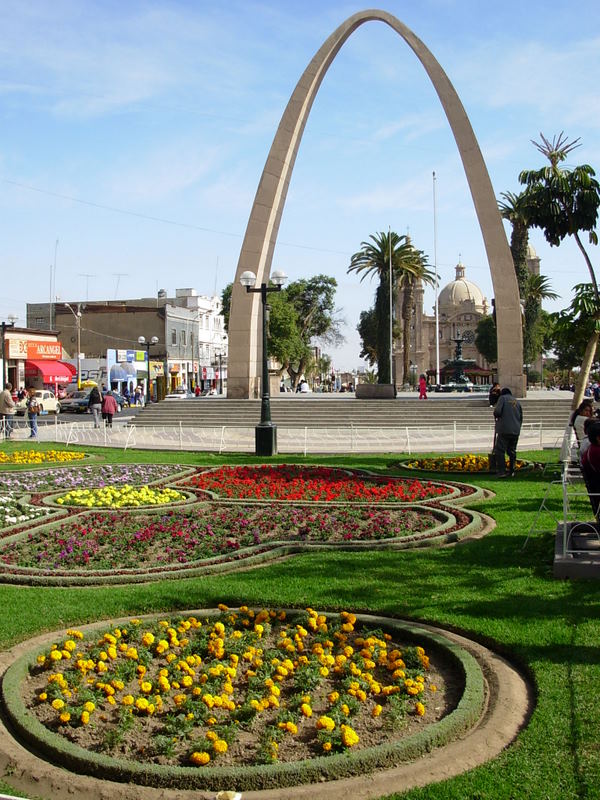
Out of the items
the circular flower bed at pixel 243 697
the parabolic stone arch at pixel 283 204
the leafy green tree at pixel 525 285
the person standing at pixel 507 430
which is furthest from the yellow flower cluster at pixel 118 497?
the leafy green tree at pixel 525 285

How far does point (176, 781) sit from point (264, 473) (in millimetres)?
10772

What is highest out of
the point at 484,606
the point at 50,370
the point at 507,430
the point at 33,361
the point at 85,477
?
the point at 33,361

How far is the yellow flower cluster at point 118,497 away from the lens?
11.7 metres

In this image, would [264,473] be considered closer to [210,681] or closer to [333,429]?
[210,681]

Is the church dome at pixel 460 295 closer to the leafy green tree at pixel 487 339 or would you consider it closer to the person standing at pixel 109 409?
the leafy green tree at pixel 487 339

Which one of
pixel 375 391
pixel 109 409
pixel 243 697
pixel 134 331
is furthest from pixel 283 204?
pixel 134 331

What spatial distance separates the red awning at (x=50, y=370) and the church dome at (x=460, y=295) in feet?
293

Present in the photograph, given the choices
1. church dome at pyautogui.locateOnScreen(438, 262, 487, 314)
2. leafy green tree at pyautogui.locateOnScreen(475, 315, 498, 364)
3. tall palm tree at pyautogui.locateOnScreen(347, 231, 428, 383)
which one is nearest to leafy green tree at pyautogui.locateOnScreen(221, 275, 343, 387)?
tall palm tree at pyautogui.locateOnScreen(347, 231, 428, 383)

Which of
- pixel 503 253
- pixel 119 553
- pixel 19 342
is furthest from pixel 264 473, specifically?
pixel 19 342

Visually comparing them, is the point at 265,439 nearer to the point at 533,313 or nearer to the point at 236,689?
the point at 236,689

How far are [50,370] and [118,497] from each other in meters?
47.6

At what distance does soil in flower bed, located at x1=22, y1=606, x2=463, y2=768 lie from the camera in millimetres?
4422

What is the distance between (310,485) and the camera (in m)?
13.4

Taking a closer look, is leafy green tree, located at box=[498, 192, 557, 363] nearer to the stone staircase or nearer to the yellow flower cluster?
the stone staircase
